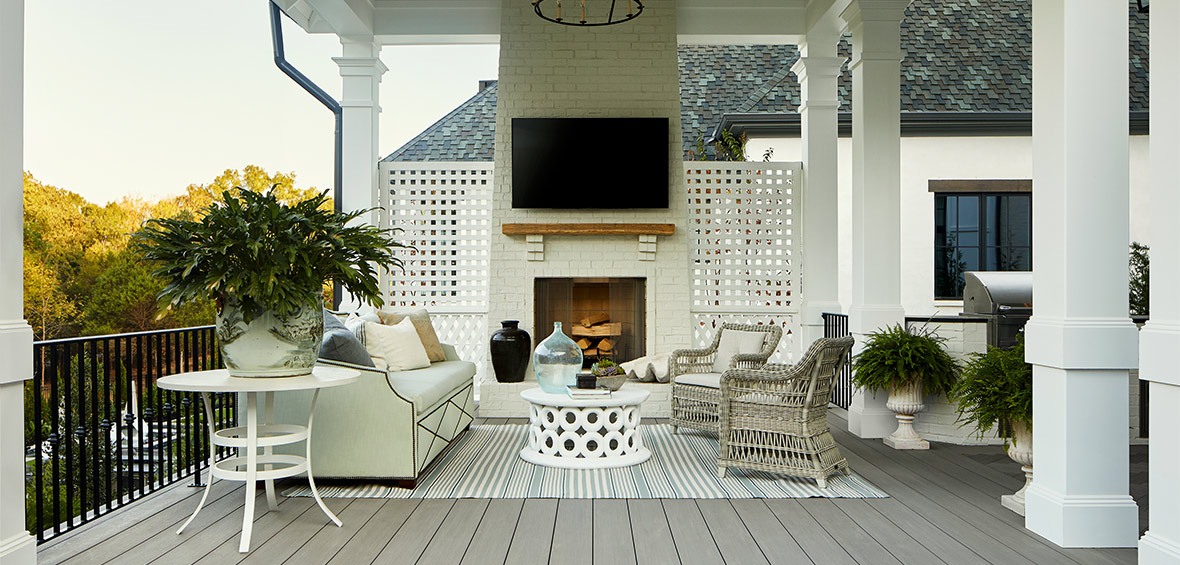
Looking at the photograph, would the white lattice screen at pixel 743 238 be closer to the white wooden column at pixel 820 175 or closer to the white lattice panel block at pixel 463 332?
the white wooden column at pixel 820 175

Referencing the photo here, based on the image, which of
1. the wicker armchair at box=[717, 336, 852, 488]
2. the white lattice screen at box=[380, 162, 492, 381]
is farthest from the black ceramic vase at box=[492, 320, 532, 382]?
the wicker armchair at box=[717, 336, 852, 488]

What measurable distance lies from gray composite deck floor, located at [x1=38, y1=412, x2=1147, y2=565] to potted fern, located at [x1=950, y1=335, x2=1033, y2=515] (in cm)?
27

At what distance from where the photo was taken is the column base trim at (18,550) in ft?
7.36

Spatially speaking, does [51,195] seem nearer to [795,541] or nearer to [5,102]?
[5,102]

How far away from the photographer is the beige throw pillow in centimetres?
554

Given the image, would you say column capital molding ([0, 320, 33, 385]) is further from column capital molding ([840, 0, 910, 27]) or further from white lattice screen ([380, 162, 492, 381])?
column capital molding ([840, 0, 910, 27])

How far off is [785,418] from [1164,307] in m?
1.78

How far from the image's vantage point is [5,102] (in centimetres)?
226

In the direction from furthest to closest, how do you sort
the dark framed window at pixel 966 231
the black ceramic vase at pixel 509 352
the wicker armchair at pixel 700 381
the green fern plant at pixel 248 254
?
1. the dark framed window at pixel 966 231
2. the black ceramic vase at pixel 509 352
3. the wicker armchair at pixel 700 381
4. the green fern plant at pixel 248 254

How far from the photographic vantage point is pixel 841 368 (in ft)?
21.1

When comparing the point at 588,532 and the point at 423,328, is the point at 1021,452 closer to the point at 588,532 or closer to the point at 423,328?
the point at 588,532

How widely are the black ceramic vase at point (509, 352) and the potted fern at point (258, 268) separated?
305 centimetres

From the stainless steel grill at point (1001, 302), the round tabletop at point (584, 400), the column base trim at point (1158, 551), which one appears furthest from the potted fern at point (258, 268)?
the stainless steel grill at point (1001, 302)

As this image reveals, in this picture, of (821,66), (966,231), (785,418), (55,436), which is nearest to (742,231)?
(821,66)
